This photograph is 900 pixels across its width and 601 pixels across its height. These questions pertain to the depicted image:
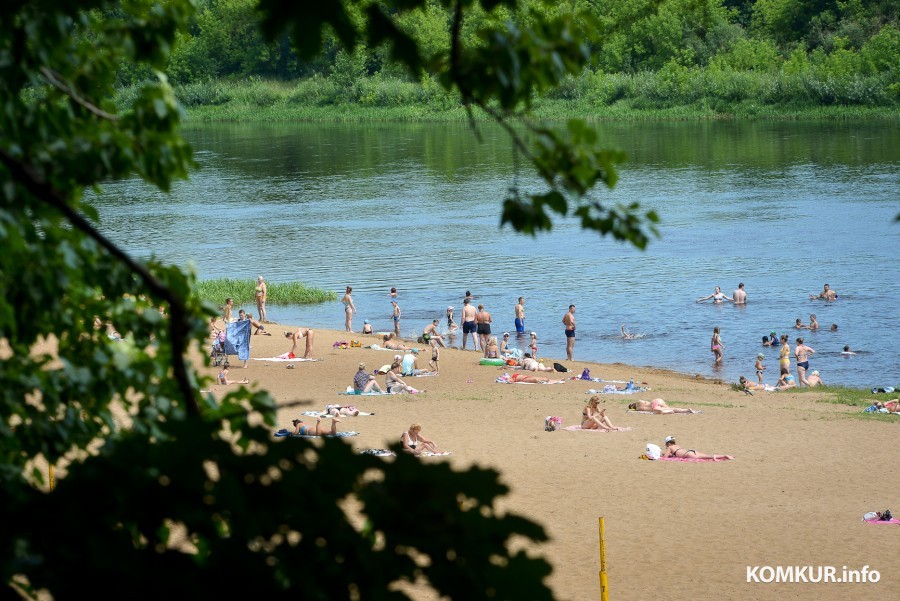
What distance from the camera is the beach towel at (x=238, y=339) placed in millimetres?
26094

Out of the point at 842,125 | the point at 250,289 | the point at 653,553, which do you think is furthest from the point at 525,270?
the point at 842,125

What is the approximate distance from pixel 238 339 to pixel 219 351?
462 millimetres

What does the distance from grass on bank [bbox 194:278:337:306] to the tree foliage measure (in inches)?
1221

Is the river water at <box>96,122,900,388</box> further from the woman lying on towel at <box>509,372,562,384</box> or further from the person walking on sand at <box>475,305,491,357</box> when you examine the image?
the woman lying on towel at <box>509,372,562,384</box>

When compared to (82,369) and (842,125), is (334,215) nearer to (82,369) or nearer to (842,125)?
(842,125)

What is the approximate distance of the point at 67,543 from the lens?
12.6 ft

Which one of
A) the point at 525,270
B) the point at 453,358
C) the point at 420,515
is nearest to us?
the point at 420,515

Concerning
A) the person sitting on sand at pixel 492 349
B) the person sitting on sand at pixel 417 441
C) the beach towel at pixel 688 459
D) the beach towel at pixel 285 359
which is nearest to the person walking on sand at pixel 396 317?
the person sitting on sand at pixel 492 349

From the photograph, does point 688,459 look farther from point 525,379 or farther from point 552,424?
point 525,379

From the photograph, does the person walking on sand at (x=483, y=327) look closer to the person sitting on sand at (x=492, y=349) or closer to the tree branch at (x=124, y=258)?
the person sitting on sand at (x=492, y=349)

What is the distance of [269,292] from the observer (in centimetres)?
3831

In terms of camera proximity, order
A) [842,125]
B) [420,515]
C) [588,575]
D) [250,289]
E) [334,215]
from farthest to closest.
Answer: [842,125]
[334,215]
[250,289]
[588,575]
[420,515]

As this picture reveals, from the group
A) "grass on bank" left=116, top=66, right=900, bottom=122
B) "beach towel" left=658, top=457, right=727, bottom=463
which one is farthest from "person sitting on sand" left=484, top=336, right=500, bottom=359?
"grass on bank" left=116, top=66, right=900, bottom=122

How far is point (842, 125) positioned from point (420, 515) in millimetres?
85345
